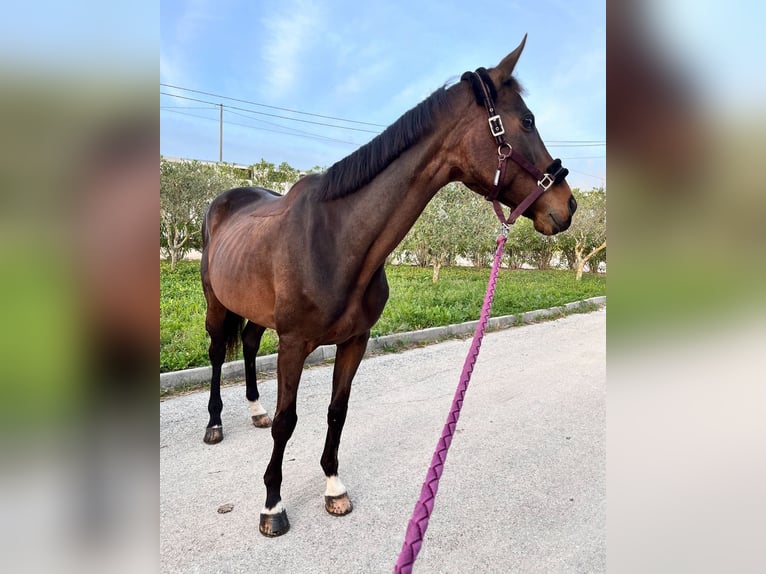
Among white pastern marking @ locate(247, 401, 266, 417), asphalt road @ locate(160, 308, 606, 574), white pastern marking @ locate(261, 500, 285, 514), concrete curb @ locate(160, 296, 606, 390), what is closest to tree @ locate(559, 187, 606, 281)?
concrete curb @ locate(160, 296, 606, 390)

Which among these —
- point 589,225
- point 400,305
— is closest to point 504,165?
point 400,305

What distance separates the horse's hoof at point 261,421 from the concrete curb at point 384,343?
1078 millimetres

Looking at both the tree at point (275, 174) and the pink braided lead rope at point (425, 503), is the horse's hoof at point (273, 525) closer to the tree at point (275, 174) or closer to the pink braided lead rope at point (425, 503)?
the pink braided lead rope at point (425, 503)

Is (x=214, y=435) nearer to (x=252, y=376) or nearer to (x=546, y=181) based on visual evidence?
(x=252, y=376)

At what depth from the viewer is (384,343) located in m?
5.82

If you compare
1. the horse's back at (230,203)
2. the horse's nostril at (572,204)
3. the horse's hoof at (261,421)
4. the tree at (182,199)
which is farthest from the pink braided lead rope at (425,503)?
the tree at (182,199)

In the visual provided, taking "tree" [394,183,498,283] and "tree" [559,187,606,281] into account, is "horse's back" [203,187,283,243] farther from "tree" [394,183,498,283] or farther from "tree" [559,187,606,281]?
"tree" [559,187,606,281]

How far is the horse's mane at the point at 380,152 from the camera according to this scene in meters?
1.92

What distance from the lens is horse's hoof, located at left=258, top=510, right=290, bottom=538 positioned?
7.11ft
